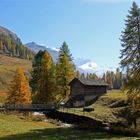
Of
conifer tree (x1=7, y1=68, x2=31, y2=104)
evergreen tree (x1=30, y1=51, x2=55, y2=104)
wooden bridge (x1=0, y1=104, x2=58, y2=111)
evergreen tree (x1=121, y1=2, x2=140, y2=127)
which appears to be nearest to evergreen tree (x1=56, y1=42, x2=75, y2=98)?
evergreen tree (x1=30, y1=51, x2=55, y2=104)

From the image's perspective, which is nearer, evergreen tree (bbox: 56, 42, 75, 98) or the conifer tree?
the conifer tree

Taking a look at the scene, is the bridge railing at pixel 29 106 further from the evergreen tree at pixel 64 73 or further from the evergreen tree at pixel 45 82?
the evergreen tree at pixel 64 73

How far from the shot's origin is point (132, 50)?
165ft

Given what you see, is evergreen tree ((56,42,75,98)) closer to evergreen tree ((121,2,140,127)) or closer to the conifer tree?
the conifer tree

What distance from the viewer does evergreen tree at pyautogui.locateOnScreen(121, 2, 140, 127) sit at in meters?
49.0

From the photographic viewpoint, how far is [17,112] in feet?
218

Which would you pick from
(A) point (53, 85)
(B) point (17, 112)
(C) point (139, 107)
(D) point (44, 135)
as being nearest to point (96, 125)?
(C) point (139, 107)

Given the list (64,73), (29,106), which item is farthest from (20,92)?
(64,73)

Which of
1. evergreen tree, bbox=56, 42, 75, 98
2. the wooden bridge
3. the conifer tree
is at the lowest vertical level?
the wooden bridge

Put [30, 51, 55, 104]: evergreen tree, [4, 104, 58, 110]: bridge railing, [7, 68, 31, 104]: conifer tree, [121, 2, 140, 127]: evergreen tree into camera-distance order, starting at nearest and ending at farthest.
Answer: [121, 2, 140, 127]: evergreen tree < [4, 104, 58, 110]: bridge railing < [7, 68, 31, 104]: conifer tree < [30, 51, 55, 104]: evergreen tree

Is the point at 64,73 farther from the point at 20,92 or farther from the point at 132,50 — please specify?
the point at 132,50

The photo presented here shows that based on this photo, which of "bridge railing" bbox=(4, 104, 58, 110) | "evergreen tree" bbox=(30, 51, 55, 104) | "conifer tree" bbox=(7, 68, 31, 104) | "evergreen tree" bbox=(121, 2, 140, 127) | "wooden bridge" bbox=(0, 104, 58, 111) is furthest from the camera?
"evergreen tree" bbox=(30, 51, 55, 104)

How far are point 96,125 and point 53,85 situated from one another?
99.3 feet

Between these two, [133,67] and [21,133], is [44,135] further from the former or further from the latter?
[133,67]
